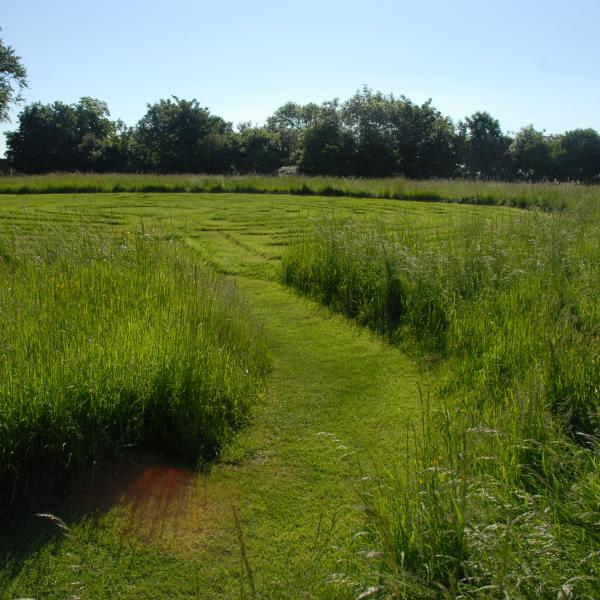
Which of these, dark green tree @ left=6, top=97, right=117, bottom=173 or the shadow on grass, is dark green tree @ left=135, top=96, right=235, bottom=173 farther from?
the shadow on grass

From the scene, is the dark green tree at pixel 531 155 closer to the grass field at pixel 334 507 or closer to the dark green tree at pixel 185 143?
the dark green tree at pixel 185 143

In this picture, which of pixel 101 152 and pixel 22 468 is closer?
pixel 22 468

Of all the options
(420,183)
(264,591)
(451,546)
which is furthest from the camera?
(420,183)

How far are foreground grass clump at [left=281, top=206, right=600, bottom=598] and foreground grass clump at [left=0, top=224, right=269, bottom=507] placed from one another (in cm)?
130

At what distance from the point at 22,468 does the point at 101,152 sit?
3556 centimetres

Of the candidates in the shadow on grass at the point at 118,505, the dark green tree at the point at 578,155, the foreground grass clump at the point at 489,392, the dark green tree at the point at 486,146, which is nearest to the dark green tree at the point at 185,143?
the dark green tree at the point at 486,146

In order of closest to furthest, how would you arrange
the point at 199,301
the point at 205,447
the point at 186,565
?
the point at 186,565 → the point at 205,447 → the point at 199,301

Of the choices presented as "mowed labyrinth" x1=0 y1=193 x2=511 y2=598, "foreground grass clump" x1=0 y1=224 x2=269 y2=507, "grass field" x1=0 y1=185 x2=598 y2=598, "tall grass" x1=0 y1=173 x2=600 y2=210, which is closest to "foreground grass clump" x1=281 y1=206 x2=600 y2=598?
"grass field" x1=0 y1=185 x2=598 y2=598

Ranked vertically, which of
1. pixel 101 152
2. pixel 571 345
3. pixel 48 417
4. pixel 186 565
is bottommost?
pixel 186 565

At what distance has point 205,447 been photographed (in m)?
3.54

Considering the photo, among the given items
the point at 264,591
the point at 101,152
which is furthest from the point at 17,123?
the point at 264,591

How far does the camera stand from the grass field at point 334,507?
2.06 m

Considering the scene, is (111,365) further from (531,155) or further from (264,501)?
(531,155)

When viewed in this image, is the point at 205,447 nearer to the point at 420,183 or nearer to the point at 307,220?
the point at 307,220
